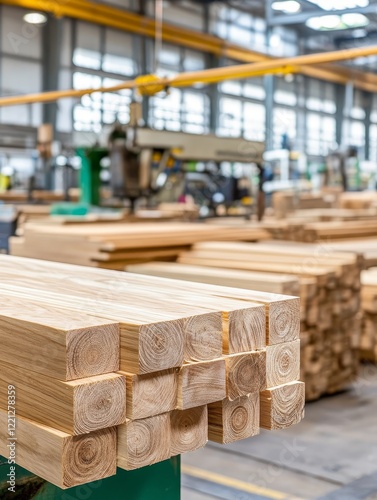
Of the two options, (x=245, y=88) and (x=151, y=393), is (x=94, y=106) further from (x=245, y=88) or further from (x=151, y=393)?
(x=151, y=393)

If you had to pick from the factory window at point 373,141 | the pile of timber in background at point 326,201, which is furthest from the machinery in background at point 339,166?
the factory window at point 373,141

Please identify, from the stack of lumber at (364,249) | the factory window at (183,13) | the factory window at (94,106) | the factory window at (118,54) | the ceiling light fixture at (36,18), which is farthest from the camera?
the factory window at (183,13)

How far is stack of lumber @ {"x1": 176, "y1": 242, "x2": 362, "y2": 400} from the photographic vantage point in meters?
4.61

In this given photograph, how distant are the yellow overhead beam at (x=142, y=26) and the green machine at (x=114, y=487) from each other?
12103 millimetres

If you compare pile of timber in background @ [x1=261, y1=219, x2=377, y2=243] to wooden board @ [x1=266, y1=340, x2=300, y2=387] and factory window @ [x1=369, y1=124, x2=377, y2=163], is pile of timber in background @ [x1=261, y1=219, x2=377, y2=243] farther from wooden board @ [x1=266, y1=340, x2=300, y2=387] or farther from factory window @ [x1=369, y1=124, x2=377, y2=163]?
factory window @ [x1=369, y1=124, x2=377, y2=163]

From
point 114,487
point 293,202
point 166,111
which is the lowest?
point 114,487

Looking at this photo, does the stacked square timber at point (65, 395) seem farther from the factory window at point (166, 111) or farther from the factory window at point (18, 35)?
the factory window at point (166, 111)

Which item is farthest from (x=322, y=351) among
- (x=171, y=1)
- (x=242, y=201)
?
(x=171, y=1)

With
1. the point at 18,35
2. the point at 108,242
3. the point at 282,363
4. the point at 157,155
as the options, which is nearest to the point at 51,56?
the point at 18,35

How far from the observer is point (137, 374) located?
1.79m

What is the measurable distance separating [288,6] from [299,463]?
12.8 ft

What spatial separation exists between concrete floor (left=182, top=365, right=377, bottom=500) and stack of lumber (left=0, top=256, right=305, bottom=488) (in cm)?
150

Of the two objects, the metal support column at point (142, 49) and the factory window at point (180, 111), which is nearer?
the metal support column at point (142, 49)

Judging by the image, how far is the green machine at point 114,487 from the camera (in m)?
2.09
